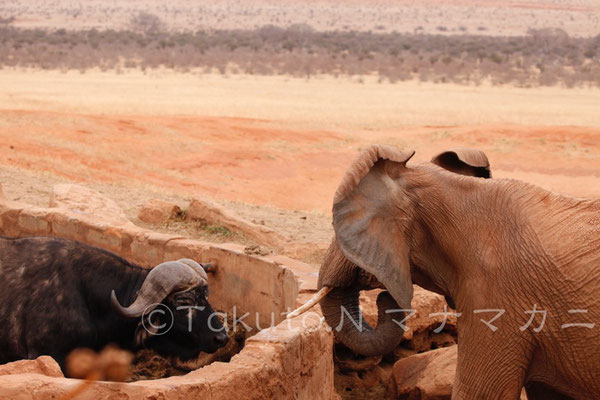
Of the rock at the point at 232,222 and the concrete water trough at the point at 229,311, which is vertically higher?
the concrete water trough at the point at 229,311

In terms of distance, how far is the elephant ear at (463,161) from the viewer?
574cm

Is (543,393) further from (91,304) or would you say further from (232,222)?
(232,222)

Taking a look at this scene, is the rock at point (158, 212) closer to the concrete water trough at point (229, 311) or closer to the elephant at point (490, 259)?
the concrete water trough at point (229, 311)

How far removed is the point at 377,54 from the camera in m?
54.8

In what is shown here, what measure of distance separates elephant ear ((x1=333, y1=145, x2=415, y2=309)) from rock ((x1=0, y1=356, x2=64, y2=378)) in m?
1.71

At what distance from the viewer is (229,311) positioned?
8.57 metres

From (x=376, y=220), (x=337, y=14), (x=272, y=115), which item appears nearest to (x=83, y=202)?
(x=376, y=220)

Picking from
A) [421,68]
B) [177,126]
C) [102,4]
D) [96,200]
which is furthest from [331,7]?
[96,200]

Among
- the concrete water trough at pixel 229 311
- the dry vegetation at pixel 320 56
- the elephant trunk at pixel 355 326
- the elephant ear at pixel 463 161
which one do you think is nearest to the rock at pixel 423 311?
the concrete water trough at pixel 229 311

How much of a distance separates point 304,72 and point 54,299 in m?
37.6

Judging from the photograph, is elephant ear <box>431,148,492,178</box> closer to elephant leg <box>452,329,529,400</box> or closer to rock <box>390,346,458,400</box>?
elephant leg <box>452,329,529,400</box>

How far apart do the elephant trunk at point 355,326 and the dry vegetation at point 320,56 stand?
3665 centimetres

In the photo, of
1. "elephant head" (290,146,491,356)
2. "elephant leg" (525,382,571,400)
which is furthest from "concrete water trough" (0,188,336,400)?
"elephant leg" (525,382,571,400)

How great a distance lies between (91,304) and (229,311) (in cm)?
170
